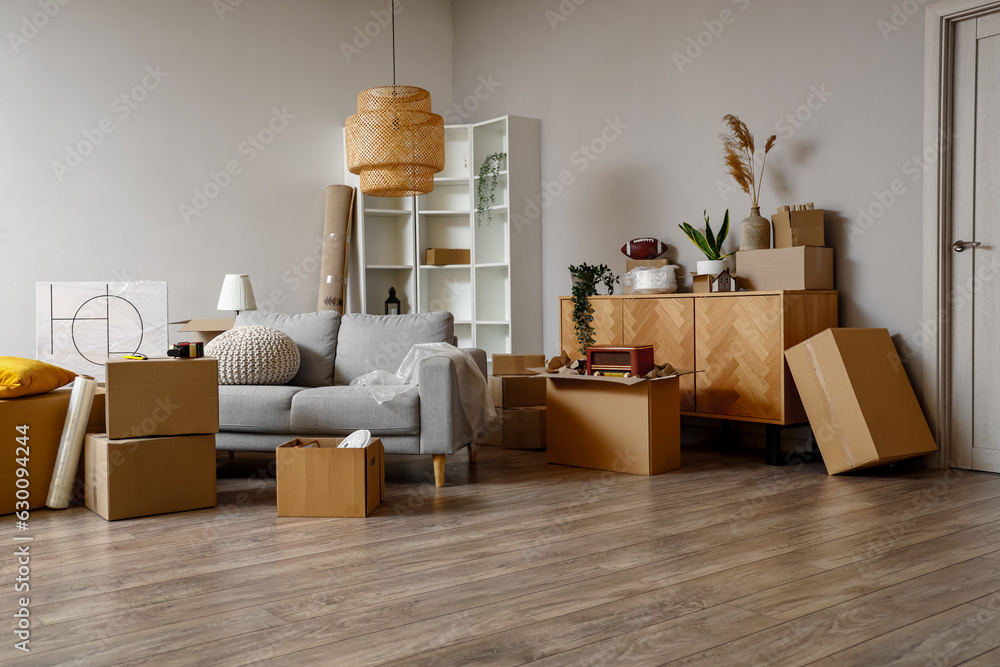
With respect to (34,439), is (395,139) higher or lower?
higher

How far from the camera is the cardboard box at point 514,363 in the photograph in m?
4.80

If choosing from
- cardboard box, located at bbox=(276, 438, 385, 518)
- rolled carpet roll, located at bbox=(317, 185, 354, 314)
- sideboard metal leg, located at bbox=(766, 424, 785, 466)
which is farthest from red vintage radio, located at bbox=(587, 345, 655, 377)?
rolled carpet roll, located at bbox=(317, 185, 354, 314)

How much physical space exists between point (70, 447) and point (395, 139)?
207 centimetres

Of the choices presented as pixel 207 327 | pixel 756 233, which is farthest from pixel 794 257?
pixel 207 327

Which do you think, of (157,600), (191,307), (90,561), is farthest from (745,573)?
(191,307)

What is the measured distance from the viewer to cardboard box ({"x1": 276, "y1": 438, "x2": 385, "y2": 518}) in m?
3.04

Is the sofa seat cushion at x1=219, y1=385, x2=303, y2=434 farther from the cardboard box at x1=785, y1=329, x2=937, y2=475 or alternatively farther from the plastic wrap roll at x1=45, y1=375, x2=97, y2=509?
the cardboard box at x1=785, y1=329, x2=937, y2=475

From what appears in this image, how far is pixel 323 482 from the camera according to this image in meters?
3.05

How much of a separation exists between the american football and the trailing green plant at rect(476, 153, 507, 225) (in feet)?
4.06

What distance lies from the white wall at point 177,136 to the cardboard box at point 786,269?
3062 millimetres

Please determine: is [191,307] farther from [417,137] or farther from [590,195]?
[590,195]

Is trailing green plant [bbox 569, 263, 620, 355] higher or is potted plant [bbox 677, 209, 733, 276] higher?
potted plant [bbox 677, 209, 733, 276]

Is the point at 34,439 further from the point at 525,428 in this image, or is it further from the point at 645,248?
the point at 645,248

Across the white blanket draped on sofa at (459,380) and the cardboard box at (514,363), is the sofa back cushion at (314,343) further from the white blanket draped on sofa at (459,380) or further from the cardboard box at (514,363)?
the cardboard box at (514,363)
